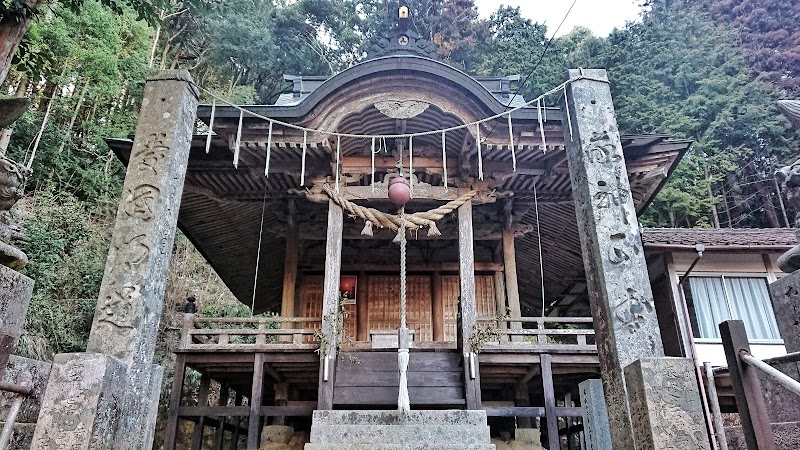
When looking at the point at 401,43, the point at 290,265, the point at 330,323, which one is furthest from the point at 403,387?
the point at 401,43

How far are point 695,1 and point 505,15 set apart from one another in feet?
→ 29.5

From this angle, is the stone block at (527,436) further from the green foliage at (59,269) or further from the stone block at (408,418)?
the green foliage at (59,269)

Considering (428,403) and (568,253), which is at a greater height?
(568,253)

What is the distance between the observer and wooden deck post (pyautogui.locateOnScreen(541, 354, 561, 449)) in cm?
772

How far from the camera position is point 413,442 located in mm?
6301

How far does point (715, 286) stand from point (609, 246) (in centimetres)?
793

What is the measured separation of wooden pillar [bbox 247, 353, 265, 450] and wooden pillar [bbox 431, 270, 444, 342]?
3741mm

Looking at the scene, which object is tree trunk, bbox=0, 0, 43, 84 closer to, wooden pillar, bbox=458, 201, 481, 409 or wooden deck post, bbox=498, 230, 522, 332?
wooden pillar, bbox=458, 201, 481, 409

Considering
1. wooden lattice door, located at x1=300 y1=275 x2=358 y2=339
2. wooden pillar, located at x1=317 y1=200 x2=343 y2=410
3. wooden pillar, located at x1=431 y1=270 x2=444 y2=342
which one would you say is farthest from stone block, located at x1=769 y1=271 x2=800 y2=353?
wooden lattice door, located at x1=300 y1=275 x2=358 y2=339

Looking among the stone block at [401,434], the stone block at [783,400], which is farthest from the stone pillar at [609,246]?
the stone block at [401,434]

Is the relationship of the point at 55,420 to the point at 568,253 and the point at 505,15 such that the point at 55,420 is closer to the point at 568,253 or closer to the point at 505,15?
the point at 568,253

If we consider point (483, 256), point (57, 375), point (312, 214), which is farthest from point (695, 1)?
point (57, 375)

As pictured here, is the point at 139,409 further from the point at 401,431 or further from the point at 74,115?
the point at 74,115

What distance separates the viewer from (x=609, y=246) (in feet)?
14.0
